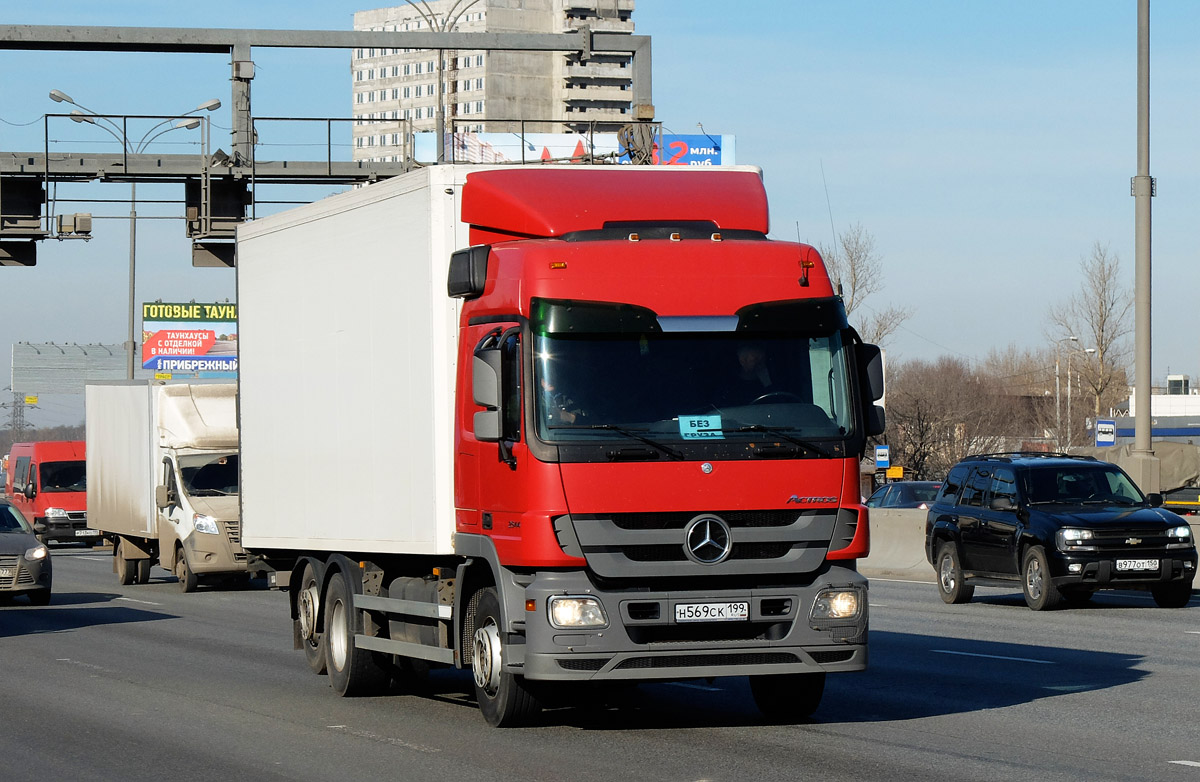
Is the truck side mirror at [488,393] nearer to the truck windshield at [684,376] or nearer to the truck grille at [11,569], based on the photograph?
the truck windshield at [684,376]

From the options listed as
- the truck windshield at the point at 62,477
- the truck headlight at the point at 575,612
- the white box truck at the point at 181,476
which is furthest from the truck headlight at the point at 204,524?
the truck windshield at the point at 62,477

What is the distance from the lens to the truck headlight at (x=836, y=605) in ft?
33.3

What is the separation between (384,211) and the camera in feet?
38.9

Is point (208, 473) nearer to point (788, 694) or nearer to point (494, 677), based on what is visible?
point (494, 677)

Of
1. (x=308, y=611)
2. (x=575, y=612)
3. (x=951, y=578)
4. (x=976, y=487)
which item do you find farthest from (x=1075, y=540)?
(x=575, y=612)

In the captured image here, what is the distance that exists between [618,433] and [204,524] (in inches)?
689

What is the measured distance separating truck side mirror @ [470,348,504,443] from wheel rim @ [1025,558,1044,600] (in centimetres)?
1216

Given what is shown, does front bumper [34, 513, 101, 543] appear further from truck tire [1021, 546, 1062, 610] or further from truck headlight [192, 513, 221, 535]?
truck tire [1021, 546, 1062, 610]

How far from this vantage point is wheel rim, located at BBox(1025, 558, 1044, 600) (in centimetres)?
2067

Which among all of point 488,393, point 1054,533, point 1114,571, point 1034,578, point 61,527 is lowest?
point 61,527

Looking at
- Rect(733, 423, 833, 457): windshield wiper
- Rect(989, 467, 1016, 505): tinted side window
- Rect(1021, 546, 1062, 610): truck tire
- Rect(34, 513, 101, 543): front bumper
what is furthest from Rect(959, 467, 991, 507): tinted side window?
Rect(34, 513, 101, 543): front bumper

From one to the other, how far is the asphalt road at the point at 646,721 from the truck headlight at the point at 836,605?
0.75 meters

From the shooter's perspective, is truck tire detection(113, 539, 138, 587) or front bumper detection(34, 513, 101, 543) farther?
front bumper detection(34, 513, 101, 543)

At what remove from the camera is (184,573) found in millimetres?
26984
